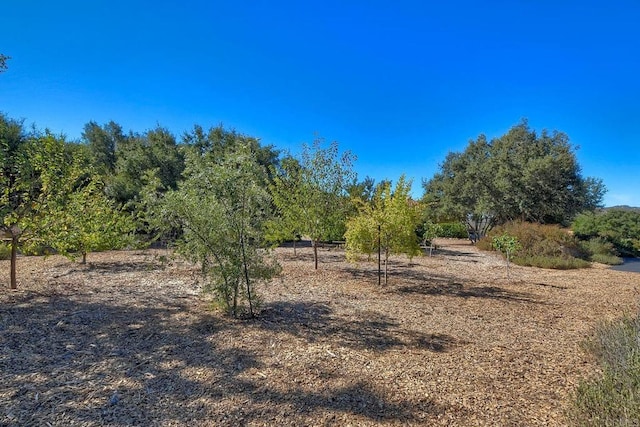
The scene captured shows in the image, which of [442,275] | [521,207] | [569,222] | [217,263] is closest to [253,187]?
[217,263]

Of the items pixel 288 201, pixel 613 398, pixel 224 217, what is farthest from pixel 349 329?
pixel 288 201

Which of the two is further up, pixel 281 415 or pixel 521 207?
pixel 521 207

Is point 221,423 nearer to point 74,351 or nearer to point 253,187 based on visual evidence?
point 74,351

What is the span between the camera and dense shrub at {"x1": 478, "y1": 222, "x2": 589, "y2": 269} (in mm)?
13703

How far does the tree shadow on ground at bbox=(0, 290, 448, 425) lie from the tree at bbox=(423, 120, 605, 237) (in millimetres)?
14123

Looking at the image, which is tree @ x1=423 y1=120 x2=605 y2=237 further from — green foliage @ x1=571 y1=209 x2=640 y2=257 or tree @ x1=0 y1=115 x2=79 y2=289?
tree @ x1=0 y1=115 x2=79 y2=289

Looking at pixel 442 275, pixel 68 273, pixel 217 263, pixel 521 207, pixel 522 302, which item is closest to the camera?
pixel 217 263

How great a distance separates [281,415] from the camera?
3.02m

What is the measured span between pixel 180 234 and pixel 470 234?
85.2 feet

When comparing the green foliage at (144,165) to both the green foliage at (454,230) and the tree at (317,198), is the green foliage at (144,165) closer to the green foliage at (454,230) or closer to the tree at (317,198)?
the tree at (317,198)

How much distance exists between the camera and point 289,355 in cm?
427

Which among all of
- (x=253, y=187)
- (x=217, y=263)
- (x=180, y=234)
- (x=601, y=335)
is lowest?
(x=601, y=335)

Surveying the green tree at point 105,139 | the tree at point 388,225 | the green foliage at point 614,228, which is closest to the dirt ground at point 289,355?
the tree at point 388,225

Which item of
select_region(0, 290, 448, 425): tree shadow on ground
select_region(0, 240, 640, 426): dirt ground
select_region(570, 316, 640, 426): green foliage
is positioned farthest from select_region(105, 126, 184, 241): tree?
select_region(570, 316, 640, 426): green foliage
